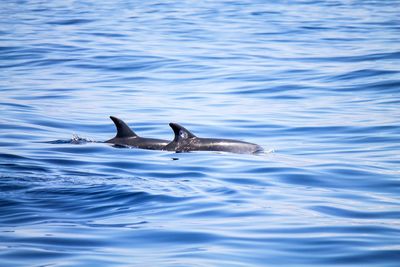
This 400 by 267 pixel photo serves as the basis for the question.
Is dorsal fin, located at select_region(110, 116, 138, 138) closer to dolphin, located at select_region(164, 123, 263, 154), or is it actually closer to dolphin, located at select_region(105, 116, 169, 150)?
dolphin, located at select_region(105, 116, 169, 150)

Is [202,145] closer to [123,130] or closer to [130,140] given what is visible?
[130,140]

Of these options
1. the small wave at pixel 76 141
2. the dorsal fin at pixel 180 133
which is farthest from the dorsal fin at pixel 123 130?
the dorsal fin at pixel 180 133

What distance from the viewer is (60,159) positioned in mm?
13844

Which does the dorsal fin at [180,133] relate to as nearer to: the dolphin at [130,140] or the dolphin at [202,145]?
the dolphin at [202,145]

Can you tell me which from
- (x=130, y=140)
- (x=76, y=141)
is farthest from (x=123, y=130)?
(x=76, y=141)

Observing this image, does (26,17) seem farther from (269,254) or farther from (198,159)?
(269,254)

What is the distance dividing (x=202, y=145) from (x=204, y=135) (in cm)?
230

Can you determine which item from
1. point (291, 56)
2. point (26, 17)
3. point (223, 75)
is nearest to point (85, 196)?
point (223, 75)

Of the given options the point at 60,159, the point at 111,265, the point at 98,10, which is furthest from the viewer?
the point at 98,10

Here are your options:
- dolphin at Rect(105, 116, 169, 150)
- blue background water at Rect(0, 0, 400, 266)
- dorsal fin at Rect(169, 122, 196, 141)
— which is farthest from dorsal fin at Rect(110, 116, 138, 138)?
dorsal fin at Rect(169, 122, 196, 141)

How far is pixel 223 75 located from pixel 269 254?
16743 mm

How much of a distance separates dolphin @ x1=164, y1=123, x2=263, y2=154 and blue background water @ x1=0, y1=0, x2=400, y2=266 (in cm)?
34

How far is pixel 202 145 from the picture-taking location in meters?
15.2

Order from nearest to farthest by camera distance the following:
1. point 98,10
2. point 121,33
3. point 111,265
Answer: point 111,265, point 121,33, point 98,10
